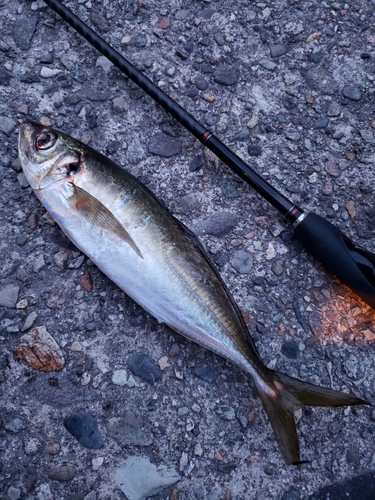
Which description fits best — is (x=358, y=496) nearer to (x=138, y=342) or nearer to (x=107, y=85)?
(x=138, y=342)

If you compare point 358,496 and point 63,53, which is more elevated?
point 63,53

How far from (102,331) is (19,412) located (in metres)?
0.65

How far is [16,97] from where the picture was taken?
10.8 ft

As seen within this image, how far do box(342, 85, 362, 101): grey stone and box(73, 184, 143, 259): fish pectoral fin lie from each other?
6.65ft

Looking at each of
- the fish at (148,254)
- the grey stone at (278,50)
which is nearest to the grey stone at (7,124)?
the fish at (148,254)

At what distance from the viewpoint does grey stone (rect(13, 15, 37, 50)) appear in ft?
11.2

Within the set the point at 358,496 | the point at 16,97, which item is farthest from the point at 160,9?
the point at 358,496

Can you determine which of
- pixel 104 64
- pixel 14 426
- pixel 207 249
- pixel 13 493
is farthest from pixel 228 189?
pixel 13 493

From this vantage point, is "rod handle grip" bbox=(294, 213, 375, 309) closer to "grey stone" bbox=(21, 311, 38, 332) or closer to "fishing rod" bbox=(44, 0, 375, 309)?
"fishing rod" bbox=(44, 0, 375, 309)

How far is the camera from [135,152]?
3264mm

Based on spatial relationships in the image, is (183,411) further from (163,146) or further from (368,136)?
(368,136)

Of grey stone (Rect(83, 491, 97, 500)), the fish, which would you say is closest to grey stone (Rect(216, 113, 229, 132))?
the fish

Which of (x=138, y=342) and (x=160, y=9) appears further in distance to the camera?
(x=160, y=9)

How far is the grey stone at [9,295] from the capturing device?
2865mm
